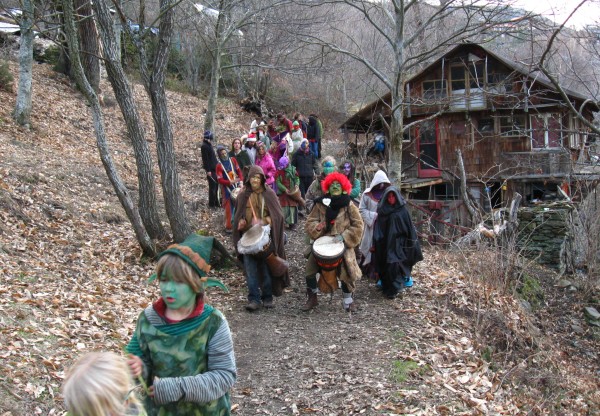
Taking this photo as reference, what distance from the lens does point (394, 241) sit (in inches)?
334

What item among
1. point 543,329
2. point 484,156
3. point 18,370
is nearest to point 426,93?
point 484,156

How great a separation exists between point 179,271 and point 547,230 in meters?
15.1

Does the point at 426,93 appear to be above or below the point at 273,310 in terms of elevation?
above

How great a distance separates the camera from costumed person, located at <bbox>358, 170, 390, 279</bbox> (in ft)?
29.1

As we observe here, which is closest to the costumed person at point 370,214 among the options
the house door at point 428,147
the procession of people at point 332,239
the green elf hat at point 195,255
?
the procession of people at point 332,239

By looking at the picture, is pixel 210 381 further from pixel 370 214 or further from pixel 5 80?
pixel 5 80

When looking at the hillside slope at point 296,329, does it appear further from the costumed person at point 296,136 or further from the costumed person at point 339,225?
the costumed person at point 296,136

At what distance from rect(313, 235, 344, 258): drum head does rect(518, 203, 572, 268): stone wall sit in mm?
9388

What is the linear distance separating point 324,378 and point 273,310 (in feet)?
7.27

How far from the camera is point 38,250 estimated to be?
845 centimetres

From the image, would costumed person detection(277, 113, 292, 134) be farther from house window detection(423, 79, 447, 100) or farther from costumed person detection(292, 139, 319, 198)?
house window detection(423, 79, 447, 100)

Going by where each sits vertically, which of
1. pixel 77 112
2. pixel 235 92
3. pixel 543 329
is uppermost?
pixel 235 92

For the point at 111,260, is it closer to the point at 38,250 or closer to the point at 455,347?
the point at 38,250

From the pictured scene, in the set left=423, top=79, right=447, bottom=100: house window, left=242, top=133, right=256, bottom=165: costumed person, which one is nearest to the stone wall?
left=242, top=133, right=256, bottom=165: costumed person
